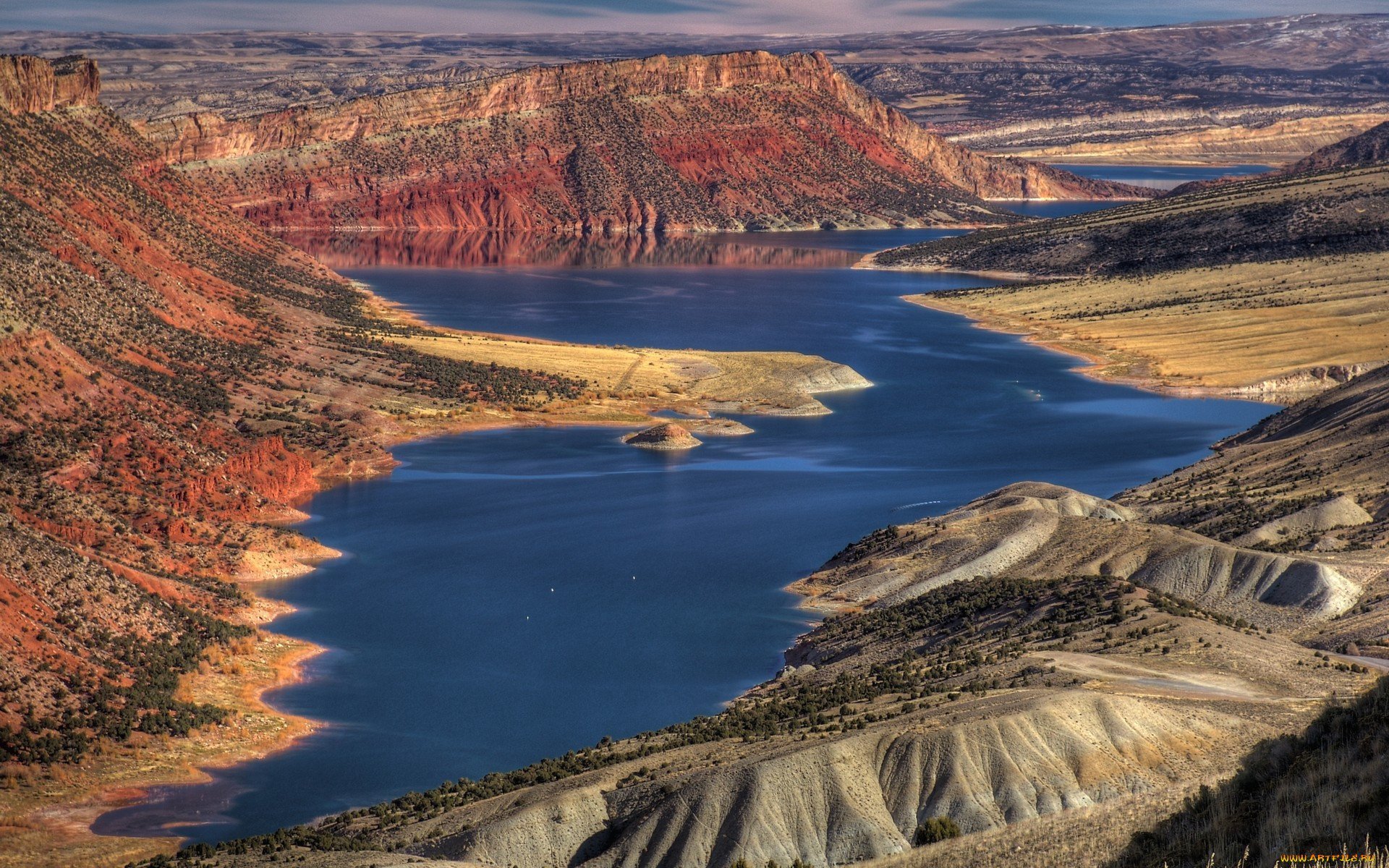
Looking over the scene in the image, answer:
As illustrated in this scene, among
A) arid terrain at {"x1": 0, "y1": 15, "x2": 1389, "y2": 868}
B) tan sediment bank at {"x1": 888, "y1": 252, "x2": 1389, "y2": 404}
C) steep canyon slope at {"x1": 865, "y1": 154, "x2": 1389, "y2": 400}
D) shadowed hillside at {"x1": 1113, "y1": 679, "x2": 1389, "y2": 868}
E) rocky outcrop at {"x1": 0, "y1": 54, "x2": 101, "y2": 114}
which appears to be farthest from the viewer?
steep canyon slope at {"x1": 865, "y1": 154, "x2": 1389, "y2": 400}

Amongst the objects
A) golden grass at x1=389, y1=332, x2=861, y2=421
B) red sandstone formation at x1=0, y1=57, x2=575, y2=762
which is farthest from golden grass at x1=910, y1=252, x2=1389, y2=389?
red sandstone formation at x1=0, y1=57, x2=575, y2=762

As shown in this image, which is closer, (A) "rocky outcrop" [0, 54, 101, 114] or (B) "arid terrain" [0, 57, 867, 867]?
(B) "arid terrain" [0, 57, 867, 867]

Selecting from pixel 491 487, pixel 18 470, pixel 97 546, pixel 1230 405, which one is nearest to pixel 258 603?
pixel 97 546

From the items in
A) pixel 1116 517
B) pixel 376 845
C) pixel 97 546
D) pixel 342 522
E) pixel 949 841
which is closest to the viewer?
pixel 949 841

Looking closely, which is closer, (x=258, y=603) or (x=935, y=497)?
(x=258, y=603)

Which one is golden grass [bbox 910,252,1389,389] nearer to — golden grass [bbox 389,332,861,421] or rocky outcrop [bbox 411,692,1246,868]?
golden grass [bbox 389,332,861,421]

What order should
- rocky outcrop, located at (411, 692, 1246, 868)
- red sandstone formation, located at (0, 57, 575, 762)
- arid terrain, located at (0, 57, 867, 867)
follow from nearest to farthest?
1. rocky outcrop, located at (411, 692, 1246, 868)
2. arid terrain, located at (0, 57, 867, 867)
3. red sandstone formation, located at (0, 57, 575, 762)

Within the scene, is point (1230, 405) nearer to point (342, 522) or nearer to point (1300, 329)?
point (1300, 329)
